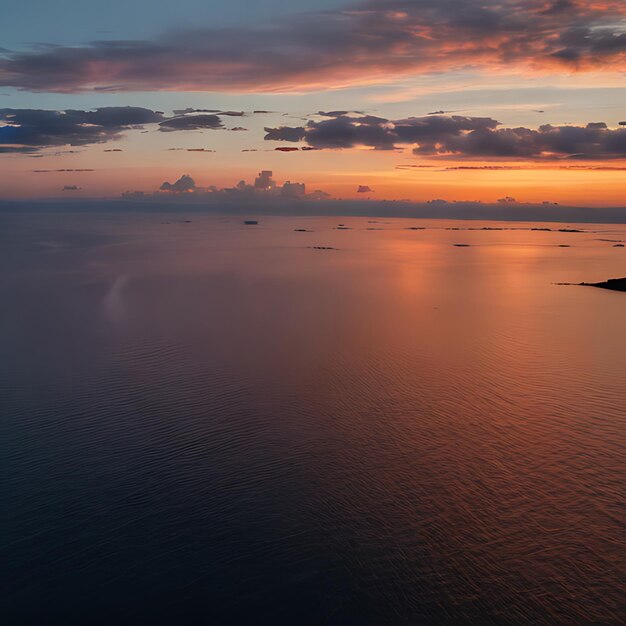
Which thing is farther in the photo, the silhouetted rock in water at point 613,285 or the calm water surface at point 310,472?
the silhouetted rock in water at point 613,285

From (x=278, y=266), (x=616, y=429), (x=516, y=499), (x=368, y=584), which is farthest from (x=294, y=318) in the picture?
(x=278, y=266)

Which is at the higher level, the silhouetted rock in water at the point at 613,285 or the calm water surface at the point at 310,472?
the silhouetted rock in water at the point at 613,285

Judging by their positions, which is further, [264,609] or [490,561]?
[490,561]

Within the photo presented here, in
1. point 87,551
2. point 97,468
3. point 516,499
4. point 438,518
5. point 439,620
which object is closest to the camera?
point 439,620

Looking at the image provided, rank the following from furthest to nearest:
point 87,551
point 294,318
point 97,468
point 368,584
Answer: point 294,318
point 97,468
point 87,551
point 368,584

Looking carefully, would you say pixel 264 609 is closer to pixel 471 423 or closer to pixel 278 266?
pixel 471 423

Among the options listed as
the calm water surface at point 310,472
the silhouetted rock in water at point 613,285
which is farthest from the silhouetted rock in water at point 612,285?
the calm water surface at point 310,472

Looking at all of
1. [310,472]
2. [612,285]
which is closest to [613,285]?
[612,285]

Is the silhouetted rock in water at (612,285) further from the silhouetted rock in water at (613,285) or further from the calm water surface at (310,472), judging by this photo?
the calm water surface at (310,472)

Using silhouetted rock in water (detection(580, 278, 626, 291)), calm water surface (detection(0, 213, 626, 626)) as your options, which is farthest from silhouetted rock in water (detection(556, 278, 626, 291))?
calm water surface (detection(0, 213, 626, 626))
